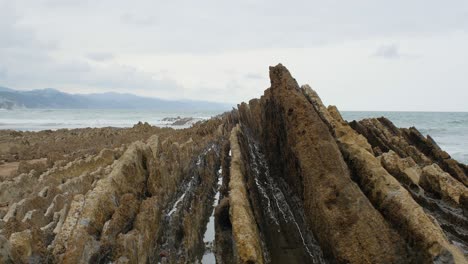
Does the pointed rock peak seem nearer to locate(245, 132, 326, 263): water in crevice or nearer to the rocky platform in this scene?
the rocky platform

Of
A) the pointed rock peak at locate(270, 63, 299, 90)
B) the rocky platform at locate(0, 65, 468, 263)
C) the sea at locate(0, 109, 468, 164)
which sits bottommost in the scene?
the sea at locate(0, 109, 468, 164)

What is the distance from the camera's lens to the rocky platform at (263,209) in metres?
4.55

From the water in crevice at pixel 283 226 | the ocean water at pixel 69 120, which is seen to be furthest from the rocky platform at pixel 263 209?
the ocean water at pixel 69 120

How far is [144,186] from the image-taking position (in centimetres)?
719

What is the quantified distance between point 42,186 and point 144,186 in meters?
2.43

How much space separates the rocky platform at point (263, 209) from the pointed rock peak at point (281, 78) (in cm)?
3

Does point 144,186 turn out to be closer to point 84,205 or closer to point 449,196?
point 84,205

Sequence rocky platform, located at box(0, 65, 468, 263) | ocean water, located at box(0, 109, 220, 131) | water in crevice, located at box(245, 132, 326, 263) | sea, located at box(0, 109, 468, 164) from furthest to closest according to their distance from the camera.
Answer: ocean water, located at box(0, 109, 220, 131), sea, located at box(0, 109, 468, 164), water in crevice, located at box(245, 132, 326, 263), rocky platform, located at box(0, 65, 468, 263)

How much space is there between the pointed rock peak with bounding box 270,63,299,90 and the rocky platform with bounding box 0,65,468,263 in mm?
31

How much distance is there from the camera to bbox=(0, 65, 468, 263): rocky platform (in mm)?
4551

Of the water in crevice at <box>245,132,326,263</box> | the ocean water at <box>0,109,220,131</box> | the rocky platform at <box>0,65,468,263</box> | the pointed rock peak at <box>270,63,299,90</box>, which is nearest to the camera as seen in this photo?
the rocky platform at <box>0,65,468,263</box>

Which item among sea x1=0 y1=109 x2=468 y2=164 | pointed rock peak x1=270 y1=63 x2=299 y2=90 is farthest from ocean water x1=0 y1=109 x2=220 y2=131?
pointed rock peak x1=270 y1=63 x2=299 y2=90

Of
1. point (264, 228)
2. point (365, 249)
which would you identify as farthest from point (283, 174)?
point (365, 249)

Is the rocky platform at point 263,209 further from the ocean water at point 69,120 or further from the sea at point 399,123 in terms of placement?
the ocean water at point 69,120
